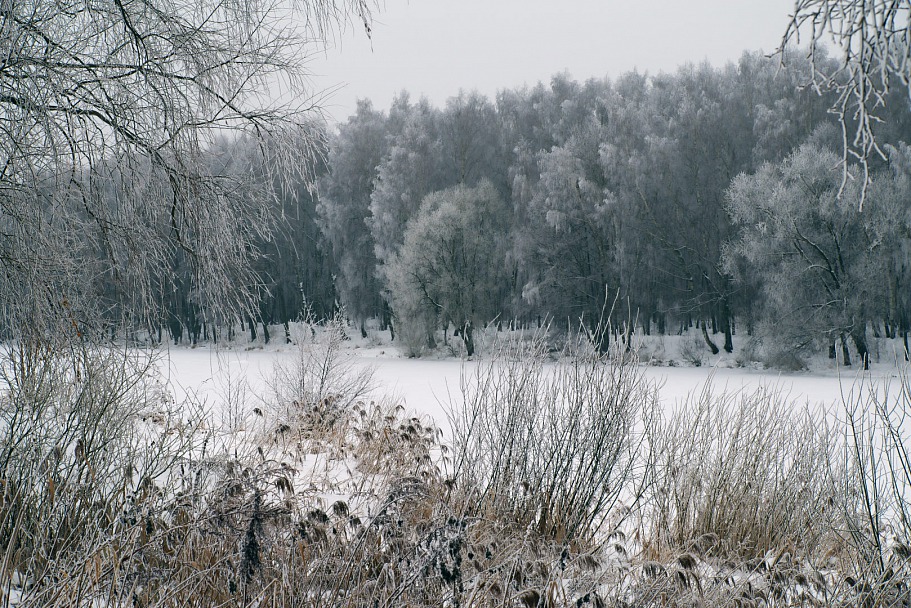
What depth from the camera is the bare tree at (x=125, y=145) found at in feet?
9.91

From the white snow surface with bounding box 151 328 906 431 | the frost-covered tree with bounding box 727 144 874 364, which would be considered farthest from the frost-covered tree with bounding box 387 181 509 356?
the frost-covered tree with bounding box 727 144 874 364

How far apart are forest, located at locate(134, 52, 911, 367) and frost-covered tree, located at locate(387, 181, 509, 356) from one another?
2.7 inches

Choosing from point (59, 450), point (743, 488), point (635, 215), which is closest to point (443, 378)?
point (635, 215)

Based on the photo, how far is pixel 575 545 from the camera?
5.22 meters

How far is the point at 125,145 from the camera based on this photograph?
129 inches

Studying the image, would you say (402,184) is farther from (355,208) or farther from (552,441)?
(552,441)

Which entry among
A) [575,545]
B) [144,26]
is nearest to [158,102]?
[144,26]

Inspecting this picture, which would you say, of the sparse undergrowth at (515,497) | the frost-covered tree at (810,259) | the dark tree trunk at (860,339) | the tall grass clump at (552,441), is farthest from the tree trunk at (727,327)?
the tall grass clump at (552,441)

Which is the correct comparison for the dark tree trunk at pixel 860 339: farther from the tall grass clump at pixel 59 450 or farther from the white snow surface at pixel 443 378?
the tall grass clump at pixel 59 450

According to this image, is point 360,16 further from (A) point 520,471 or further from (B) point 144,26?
(A) point 520,471

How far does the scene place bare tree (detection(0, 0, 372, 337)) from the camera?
3.02 metres

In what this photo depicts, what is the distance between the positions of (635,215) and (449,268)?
8.21m

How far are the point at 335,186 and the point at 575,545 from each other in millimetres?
31097

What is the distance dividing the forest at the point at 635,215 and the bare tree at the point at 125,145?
710 inches
